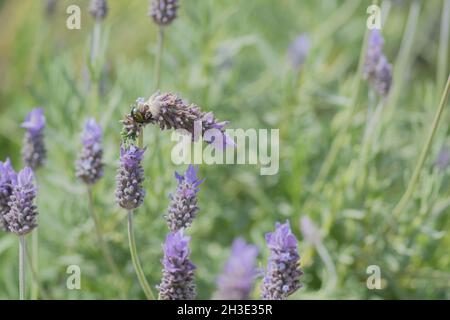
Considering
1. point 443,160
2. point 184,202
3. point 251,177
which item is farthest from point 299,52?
point 184,202

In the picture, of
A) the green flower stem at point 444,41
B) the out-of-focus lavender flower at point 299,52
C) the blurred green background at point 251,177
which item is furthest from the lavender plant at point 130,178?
the green flower stem at point 444,41

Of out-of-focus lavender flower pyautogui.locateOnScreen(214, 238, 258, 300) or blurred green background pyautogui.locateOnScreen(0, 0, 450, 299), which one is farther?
blurred green background pyautogui.locateOnScreen(0, 0, 450, 299)

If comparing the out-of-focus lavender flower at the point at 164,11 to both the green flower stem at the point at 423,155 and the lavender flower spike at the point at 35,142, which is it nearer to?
the lavender flower spike at the point at 35,142

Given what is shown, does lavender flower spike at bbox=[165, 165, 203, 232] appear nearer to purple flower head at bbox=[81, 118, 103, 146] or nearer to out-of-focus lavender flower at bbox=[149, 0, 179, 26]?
purple flower head at bbox=[81, 118, 103, 146]

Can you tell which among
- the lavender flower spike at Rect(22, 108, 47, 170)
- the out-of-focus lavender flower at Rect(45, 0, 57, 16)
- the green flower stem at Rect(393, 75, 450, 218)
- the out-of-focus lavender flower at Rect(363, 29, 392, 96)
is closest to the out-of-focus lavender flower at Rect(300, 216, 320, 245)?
the green flower stem at Rect(393, 75, 450, 218)

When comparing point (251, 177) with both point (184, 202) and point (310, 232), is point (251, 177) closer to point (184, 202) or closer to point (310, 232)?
point (310, 232)

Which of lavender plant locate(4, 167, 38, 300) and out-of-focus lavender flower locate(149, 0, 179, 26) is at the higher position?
out-of-focus lavender flower locate(149, 0, 179, 26)
